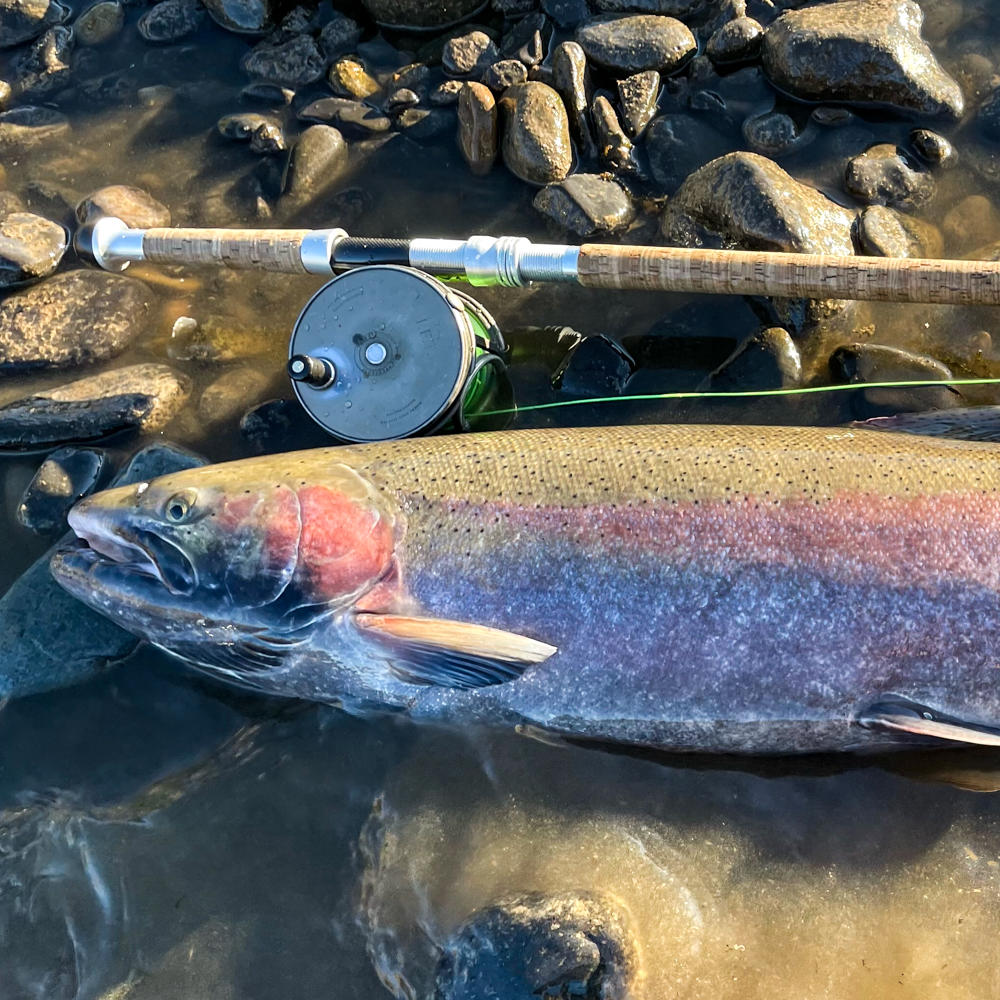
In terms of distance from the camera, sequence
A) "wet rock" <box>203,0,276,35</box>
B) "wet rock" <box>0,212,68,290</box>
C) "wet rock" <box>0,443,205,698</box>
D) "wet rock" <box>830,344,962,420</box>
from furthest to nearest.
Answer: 1. "wet rock" <box>203,0,276,35</box>
2. "wet rock" <box>0,212,68,290</box>
3. "wet rock" <box>830,344,962,420</box>
4. "wet rock" <box>0,443,205,698</box>

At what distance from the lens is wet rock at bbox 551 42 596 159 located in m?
3.74

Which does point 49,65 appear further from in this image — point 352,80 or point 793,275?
point 793,275

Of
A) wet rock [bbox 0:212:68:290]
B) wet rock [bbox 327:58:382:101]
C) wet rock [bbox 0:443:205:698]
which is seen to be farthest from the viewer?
wet rock [bbox 327:58:382:101]

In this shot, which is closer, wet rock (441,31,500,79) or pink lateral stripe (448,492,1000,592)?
pink lateral stripe (448,492,1000,592)

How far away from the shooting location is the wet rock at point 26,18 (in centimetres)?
428

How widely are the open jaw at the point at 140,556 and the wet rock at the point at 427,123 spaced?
2.42 metres

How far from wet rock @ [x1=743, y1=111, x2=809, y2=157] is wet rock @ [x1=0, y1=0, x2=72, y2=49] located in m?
3.78

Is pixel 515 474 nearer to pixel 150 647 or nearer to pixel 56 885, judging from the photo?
pixel 150 647

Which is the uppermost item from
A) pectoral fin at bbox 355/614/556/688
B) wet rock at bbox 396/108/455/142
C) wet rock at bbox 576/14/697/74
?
wet rock at bbox 576/14/697/74

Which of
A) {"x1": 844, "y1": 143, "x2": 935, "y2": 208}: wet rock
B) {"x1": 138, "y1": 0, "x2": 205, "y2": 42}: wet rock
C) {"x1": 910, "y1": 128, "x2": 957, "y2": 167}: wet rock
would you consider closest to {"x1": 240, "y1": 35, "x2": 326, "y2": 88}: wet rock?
{"x1": 138, "y1": 0, "x2": 205, "y2": 42}: wet rock

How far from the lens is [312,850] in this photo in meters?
2.96

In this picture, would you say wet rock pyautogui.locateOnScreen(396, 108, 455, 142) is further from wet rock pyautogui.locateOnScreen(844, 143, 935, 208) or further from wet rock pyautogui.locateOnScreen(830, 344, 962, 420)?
wet rock pyautogui.locateOnScreen(830, 344, 962, 420)

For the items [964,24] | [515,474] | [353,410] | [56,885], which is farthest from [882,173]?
[56,885]

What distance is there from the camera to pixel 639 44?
377cm
